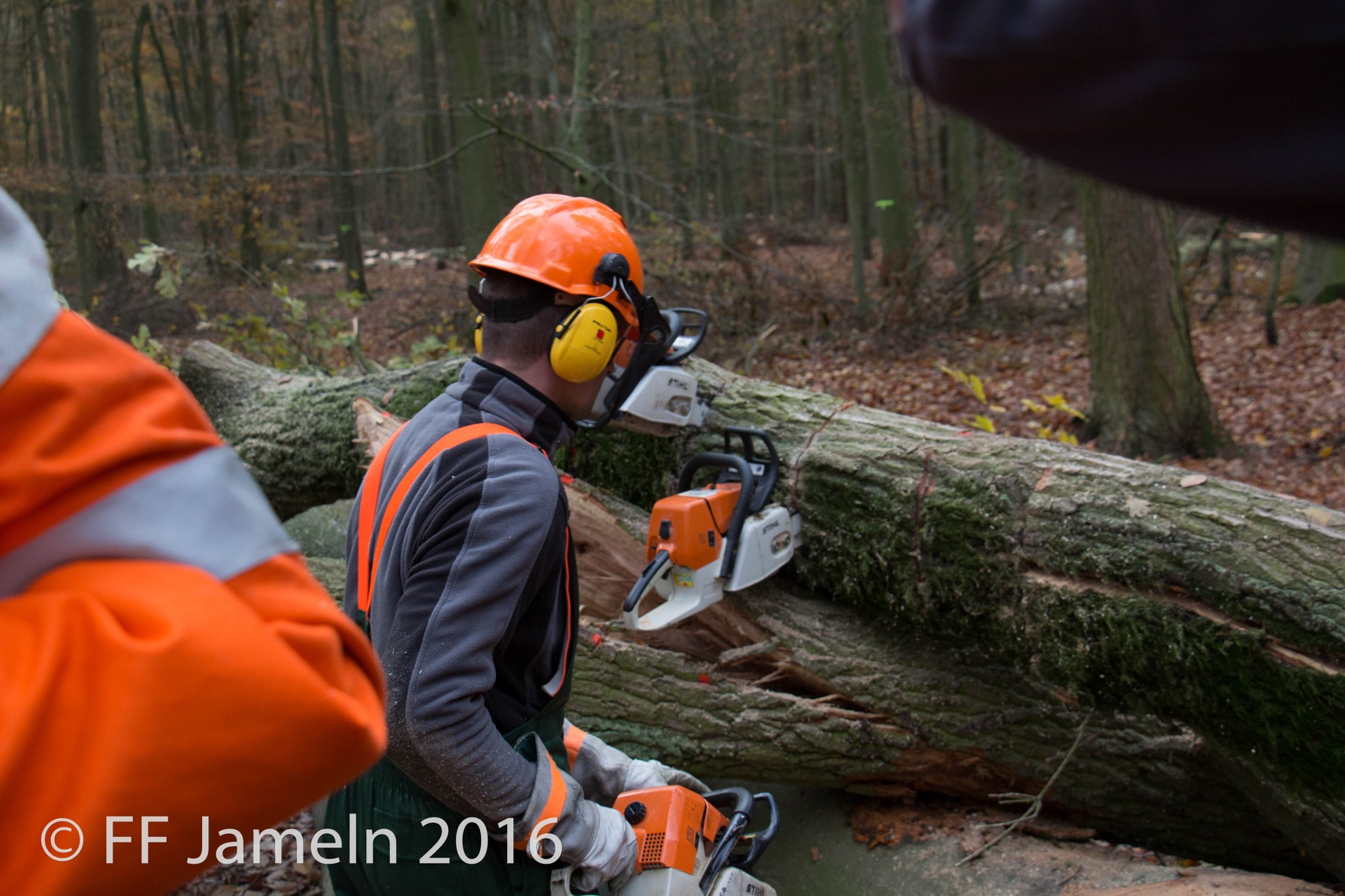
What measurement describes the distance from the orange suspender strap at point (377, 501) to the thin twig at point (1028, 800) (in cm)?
221

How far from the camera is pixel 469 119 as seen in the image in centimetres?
1138

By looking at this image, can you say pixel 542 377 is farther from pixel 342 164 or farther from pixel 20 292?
pixel 342 164

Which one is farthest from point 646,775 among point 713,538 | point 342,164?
point 342,164

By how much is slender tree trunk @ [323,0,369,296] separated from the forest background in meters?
0.06

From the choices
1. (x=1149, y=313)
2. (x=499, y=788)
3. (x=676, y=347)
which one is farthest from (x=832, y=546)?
(x=1149, y=313)

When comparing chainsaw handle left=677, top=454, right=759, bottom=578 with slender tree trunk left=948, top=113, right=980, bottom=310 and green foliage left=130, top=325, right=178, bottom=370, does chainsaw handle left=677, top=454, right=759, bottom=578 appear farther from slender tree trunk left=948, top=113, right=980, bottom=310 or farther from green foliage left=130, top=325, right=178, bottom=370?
slender tree trunk left=948, top=113, right=980, bottom=310

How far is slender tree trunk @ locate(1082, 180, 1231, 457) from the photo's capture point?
6277 millimetres

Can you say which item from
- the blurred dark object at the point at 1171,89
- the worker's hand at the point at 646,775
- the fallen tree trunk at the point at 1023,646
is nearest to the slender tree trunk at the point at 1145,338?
the fallen tree trunk at the point at 1023,646

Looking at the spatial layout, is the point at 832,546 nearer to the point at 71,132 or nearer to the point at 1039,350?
the point at 1039,350

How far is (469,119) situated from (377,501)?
1031 cm

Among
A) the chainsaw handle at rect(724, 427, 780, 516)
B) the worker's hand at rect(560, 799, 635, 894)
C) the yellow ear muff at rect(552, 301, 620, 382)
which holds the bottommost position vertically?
the worker's hand at rect(560, 799, 635, 894)

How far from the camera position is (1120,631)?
8.82ft

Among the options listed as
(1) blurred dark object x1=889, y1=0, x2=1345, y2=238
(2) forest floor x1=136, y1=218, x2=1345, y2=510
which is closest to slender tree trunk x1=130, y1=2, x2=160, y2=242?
(2) forest floor x1=136, y1=218, x2=1345, y2=510

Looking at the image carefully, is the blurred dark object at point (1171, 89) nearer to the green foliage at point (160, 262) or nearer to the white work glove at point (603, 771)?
the white work glove at point (603, 771)
